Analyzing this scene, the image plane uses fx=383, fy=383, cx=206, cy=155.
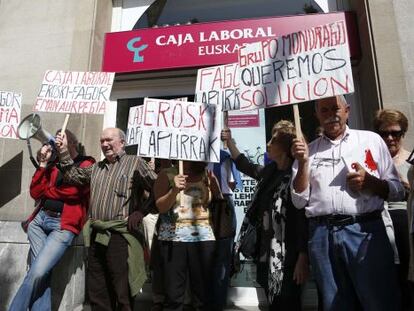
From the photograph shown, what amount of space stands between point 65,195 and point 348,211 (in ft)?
8.43

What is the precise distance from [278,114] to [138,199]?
7.58 ft

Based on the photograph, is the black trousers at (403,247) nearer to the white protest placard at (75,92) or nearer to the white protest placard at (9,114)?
the white protest placard at (75,92)

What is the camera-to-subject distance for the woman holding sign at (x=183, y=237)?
9.37 ft

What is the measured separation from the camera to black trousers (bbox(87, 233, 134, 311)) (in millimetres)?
3199

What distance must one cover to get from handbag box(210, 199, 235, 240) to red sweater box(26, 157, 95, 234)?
52.5 inches

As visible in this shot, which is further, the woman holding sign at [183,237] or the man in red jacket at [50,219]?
the man in red jacket at [50,219]

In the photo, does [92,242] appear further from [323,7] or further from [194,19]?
[323,7]

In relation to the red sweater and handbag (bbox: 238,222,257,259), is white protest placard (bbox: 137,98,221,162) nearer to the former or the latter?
handbag (bbox: 238,222,257,259)

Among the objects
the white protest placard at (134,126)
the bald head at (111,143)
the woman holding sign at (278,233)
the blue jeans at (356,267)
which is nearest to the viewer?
the blue jeans at (356,267)

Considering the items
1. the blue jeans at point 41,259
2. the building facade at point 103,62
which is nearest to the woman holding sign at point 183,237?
the blue jeans at point 41,259

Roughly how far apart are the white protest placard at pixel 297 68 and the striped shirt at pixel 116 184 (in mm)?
1129

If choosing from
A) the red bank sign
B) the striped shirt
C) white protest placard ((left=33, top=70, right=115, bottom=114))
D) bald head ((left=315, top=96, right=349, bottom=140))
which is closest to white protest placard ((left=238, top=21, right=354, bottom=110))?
bald head ((left=315, top=96, right=349, bottom=140))

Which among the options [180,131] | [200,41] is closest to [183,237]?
[180,131]

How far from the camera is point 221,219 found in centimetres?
322
